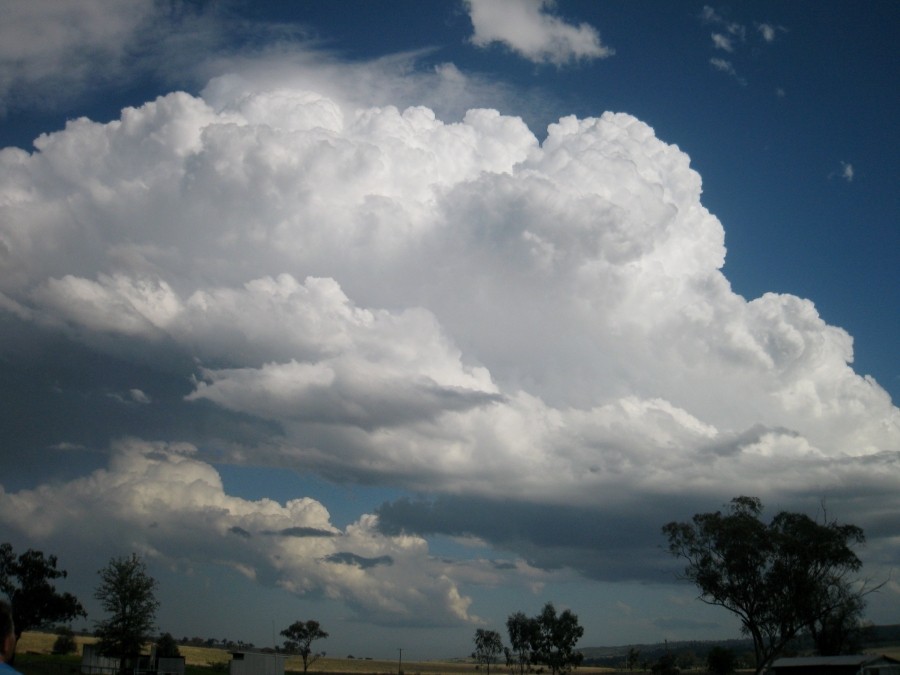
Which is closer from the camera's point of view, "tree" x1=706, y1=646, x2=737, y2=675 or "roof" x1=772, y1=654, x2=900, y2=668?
"roof" x1=772, y1=654, x2=900, y2=668

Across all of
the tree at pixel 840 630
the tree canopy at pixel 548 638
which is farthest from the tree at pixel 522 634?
the tree at pixel 840 630

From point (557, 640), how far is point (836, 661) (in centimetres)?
7950

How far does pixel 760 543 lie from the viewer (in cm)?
7006

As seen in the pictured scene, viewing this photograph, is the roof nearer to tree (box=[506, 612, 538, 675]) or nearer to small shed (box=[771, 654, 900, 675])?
small shed (box=[771, 654, 900, 675])

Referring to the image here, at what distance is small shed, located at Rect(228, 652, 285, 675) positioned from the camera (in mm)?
81375

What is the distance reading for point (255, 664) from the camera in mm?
84312

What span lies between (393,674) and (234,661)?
192 feet

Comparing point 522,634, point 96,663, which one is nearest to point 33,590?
point 96,663

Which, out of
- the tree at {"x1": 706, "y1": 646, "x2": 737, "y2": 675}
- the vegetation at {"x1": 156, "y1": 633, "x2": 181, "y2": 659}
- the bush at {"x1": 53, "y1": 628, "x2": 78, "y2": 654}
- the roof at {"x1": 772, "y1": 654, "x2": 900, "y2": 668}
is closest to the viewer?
the roof at {"x1": 772, "y1": 654, "x2": 900, "y2": 668}

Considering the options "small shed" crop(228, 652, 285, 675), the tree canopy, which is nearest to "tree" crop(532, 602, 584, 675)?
the tree canopy

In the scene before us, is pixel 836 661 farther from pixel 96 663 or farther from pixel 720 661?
pixel 96 663

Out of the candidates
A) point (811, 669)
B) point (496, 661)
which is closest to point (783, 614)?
point (811, 669)

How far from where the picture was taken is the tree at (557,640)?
138 metres

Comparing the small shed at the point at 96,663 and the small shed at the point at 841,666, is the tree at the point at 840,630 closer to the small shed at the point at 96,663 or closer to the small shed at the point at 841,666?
the small shed at the point at 841,666
